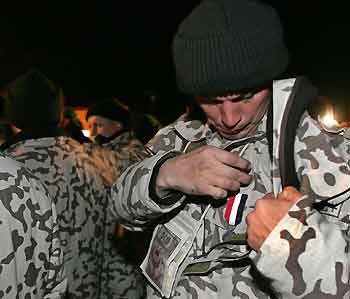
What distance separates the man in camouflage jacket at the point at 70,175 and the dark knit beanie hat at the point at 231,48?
4.70 ft

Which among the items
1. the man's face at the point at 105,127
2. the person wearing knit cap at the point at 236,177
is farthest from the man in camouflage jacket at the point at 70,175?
the person wearing knit cap at the point at 236,177

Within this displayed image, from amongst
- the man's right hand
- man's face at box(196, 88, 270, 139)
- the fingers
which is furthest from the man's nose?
the fingers

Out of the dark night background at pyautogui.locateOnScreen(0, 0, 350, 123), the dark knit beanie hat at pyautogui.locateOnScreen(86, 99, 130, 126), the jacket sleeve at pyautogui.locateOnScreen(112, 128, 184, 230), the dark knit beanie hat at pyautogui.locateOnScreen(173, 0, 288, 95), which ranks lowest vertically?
the dark night background at pyautogui.locateOnScreen(0, 0, 350, 123)

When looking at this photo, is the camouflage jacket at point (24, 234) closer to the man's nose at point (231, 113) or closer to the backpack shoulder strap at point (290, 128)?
the man's nose at point (231, 113)

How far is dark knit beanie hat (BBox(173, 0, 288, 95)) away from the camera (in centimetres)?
146

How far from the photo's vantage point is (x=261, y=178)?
153 cm

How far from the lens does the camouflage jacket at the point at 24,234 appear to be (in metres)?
1.48

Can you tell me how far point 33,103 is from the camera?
288 centimetres

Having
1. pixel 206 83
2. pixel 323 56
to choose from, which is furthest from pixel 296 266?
pixel 323 56

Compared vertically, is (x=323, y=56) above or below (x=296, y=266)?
below

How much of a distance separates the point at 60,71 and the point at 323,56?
4.69 meters

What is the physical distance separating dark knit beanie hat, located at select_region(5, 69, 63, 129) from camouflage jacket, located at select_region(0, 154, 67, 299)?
1.23 metres

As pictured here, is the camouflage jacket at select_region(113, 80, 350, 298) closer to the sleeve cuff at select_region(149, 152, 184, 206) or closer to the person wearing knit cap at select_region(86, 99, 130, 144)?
the sleeve cuff at select_region(149, 152, 184, 206)

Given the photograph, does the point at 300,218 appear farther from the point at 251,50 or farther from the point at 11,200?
the point at 11,200
